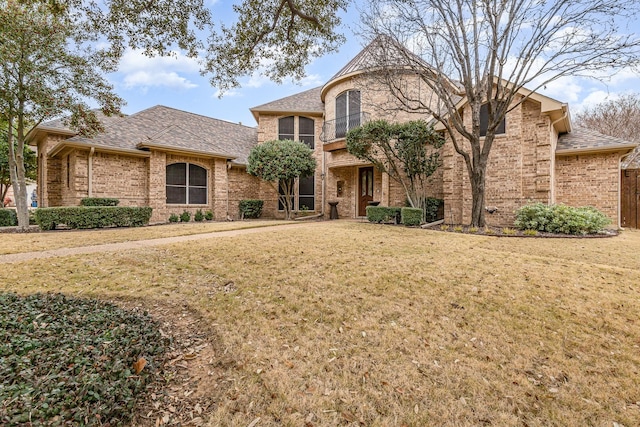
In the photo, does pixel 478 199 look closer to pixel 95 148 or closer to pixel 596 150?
pixel 596 150

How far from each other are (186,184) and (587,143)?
1719cm

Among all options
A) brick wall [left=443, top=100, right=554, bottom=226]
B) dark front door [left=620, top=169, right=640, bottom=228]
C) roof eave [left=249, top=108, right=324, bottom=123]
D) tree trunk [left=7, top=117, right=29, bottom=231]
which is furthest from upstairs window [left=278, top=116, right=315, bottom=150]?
dark front door [left=620, top=169, right=640, bottom=228]

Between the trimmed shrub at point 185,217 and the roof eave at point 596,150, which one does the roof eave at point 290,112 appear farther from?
the roof eave at point 596,150

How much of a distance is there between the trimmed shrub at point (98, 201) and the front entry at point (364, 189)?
11.2 m

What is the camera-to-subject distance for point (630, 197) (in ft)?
37.2

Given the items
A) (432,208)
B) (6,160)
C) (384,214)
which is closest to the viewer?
(384,214)

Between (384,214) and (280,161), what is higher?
(280,161)

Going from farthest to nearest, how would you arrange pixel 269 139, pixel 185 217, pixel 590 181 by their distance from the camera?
pixel 269 139
pixel 185 217
pixel 590 181

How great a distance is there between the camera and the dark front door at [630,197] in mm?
11219

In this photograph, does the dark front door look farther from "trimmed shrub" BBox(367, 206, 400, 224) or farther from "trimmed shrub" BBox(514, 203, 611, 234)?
"trimmed shrub" BBox(367, 206, 400, 224)

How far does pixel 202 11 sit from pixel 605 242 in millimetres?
11041

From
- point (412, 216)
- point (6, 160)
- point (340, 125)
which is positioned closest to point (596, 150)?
point (412, 216)

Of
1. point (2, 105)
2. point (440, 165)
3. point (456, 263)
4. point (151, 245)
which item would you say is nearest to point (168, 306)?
point (151, 245)

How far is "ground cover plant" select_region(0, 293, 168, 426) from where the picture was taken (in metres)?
1.65
